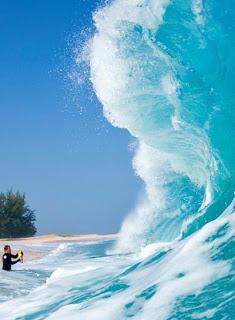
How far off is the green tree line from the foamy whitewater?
80.3 ft

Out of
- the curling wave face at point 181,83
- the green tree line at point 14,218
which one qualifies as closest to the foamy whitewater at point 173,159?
the curling wave face at point 181,83

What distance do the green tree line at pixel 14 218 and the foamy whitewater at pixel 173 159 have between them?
2447 cm

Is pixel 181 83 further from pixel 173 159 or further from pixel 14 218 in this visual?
pixel 14 218

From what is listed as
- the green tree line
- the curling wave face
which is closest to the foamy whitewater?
the curling wave face

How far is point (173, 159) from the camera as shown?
524 inches

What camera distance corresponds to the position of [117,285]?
5680mm

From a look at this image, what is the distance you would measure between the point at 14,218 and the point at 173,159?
2666 centimetres

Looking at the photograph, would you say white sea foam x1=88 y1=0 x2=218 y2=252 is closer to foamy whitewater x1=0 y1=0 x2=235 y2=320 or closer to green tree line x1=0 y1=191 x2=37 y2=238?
foamy whitewater x1=0 y1=0 x2=235 y2=320

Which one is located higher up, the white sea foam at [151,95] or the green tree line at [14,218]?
the green tree line at [14,218]

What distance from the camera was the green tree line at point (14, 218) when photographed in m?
37.2

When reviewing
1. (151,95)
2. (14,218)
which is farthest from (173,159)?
(14,218)

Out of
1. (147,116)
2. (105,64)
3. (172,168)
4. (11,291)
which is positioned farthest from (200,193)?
(11,291)

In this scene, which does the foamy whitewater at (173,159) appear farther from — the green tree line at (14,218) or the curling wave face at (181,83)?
the green tree line at (14,218)

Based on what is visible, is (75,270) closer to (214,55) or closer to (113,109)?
(113,109)
